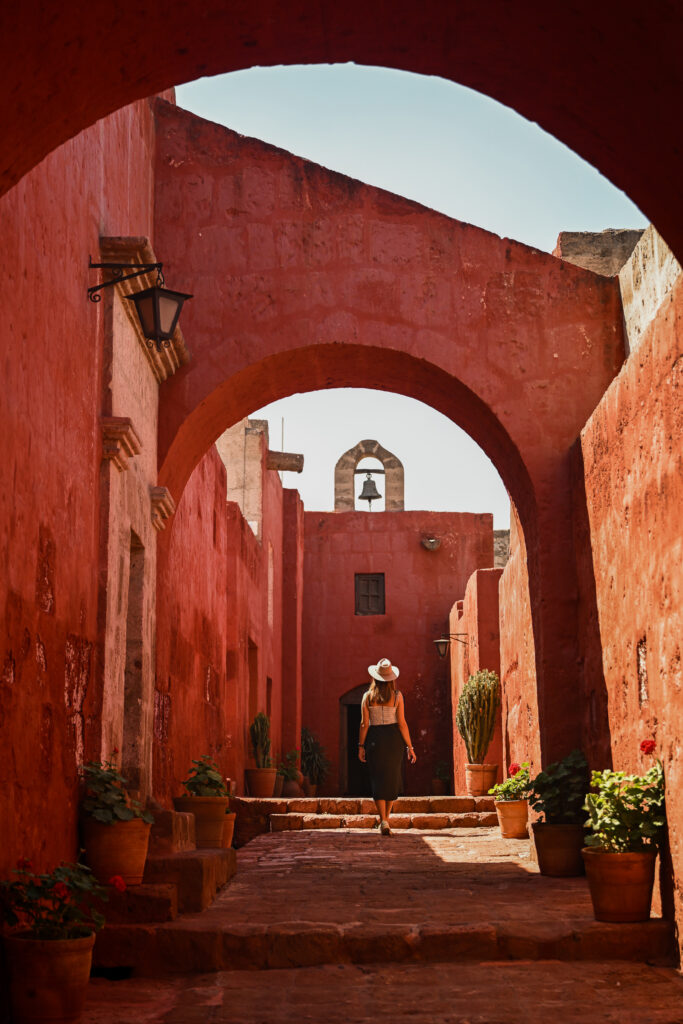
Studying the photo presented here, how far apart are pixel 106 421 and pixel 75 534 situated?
35.0 inches

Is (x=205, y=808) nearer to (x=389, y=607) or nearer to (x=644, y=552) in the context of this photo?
(x=644, y=552)

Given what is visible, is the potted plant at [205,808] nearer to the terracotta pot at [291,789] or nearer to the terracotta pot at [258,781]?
the terracotta pot at [258,781]

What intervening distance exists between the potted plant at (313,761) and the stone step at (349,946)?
635 inches

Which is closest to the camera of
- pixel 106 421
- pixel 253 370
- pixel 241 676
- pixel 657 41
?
pixel 657 41

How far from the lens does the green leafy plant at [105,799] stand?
544 cm

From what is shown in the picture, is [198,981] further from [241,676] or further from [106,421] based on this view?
[241,676]

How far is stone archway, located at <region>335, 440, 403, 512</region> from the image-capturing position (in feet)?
77.7

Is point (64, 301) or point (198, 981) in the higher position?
point (64, 301)

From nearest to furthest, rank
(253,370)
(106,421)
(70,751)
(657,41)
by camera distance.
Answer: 1. (657,41)
2. (70,751)
3. (106,421)
4. (253,370)

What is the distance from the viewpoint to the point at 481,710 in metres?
14.6

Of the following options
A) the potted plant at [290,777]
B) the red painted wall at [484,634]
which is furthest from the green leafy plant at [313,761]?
the red painted wall at [484,634]

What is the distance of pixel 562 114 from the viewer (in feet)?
11.2

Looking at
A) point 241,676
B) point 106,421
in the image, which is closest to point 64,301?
point 106,421

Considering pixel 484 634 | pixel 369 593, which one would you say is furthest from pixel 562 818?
pixel 369 593
